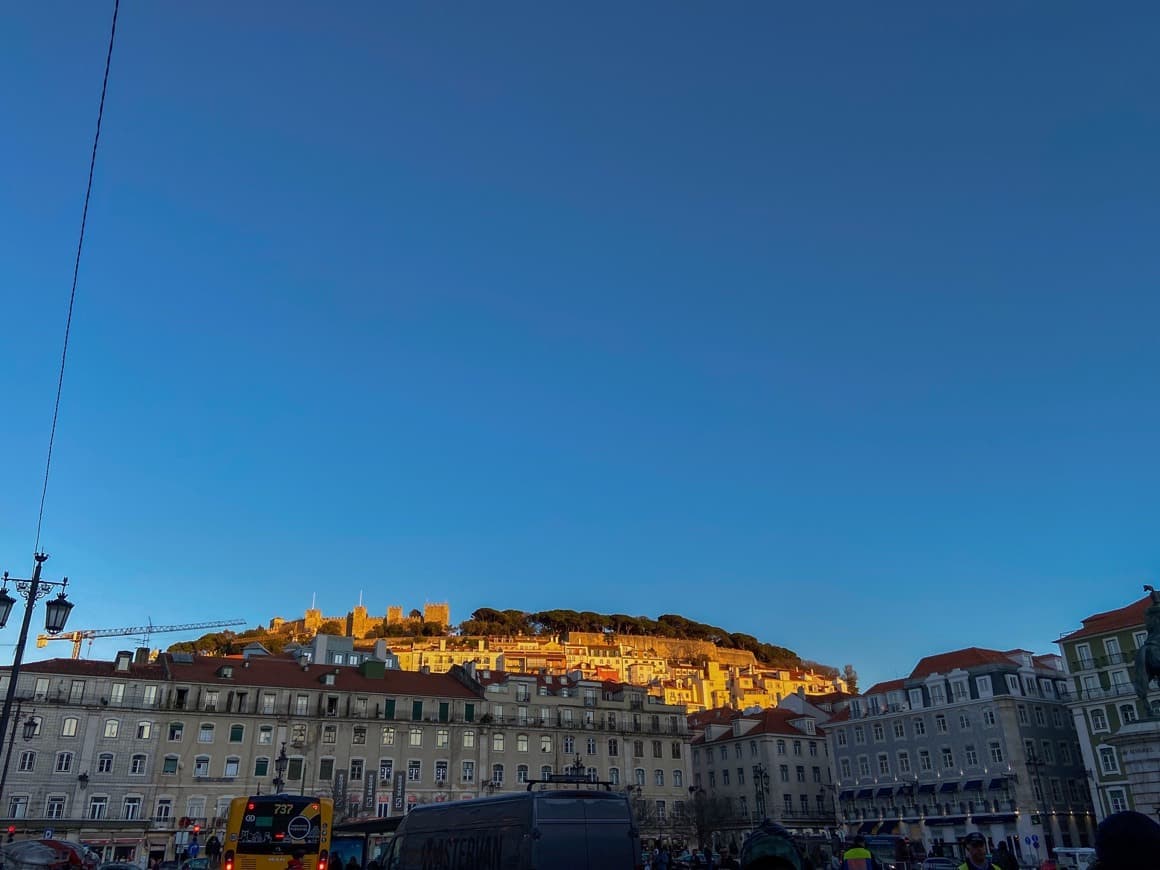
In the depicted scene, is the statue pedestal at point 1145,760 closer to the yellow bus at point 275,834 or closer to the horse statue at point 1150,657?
the horse statue at point 1150,657

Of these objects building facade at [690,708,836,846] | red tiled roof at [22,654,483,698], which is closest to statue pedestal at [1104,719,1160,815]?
building facade at [690,708,836,846]

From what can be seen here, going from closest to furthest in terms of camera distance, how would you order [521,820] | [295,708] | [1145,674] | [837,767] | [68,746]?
[521,820] < [1145,674] < [68,746] < [295,708] < [837,767]

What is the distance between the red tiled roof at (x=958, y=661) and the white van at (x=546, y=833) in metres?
53.3

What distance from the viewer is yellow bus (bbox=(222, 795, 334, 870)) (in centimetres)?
2486

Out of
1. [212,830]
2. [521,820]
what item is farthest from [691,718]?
[521,820]

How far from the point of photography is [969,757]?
63656 mm

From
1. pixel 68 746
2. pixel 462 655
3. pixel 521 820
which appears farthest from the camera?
pixel 462 655

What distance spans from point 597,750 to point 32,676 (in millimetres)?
39201

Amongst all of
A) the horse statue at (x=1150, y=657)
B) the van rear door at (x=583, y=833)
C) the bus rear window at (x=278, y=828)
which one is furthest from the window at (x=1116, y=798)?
the bus rear window at (x=278, y=828)

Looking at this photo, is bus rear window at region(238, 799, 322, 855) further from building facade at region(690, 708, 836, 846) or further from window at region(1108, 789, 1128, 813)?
window at region(1108, 789, 1128, 813)

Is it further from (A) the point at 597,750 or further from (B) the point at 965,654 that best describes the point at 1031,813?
(A) the point at 597,750

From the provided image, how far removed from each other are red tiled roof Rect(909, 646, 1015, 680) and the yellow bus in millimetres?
53106

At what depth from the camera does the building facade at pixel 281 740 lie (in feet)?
181

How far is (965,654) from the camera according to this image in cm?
6900
